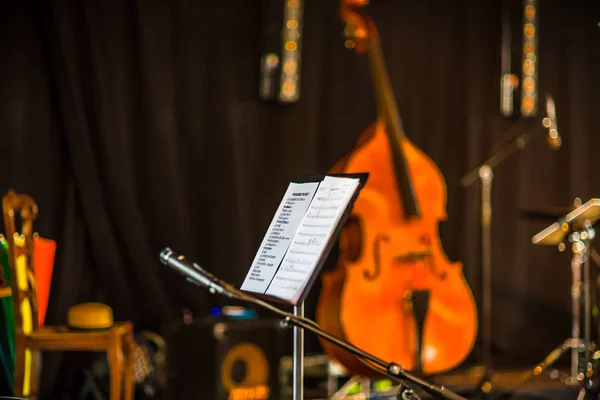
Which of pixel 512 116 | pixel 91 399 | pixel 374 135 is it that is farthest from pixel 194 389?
pixel 512 116

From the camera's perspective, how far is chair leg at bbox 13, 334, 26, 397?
9.25 feet

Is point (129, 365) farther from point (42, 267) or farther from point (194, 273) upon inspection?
point (194, 273)

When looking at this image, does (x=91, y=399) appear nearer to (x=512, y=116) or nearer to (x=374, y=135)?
(x=374, y=135)

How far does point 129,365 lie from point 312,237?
1672 mm

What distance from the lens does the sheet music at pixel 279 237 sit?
1873 millimetres

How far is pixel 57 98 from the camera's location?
141 inches

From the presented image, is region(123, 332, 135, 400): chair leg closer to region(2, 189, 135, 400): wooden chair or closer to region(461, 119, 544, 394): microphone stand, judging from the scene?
region(2, 189, 135, 400): wooden chair

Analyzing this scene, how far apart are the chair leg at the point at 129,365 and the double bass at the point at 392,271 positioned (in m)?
0.81

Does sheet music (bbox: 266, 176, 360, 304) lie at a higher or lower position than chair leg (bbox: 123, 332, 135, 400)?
higher

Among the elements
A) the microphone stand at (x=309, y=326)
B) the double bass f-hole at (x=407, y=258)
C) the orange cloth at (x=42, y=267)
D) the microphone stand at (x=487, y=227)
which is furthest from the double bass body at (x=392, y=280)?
the microphone stand at (x=309, y=326)

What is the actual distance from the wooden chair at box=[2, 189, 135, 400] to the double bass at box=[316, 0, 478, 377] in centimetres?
90

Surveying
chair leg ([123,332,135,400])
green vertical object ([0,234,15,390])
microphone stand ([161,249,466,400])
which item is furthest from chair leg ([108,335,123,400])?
microphone stand ([161,249,466,400])

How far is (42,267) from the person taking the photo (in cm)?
324

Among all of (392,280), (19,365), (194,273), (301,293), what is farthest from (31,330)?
(301,293)
